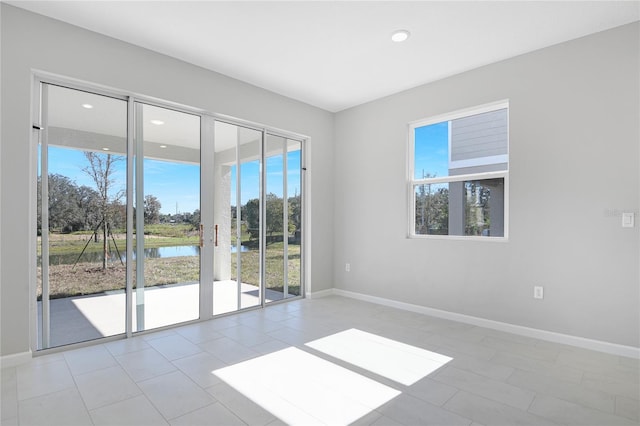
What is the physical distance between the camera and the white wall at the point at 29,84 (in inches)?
101

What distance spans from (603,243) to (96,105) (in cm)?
479

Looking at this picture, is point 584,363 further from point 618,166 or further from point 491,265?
point 618,166

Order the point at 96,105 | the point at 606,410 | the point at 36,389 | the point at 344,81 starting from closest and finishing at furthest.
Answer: the point at 606,410, the point at 36,389, the point at 96,105, the point at 344,81

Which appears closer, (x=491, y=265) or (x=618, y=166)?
(x=618, y=166)

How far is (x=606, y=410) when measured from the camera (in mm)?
2010

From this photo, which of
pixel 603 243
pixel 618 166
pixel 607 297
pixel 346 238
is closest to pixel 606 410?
pixel 607 297

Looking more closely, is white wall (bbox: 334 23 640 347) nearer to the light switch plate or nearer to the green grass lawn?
the light switch plate

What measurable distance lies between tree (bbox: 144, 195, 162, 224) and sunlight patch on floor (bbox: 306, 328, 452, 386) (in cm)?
202

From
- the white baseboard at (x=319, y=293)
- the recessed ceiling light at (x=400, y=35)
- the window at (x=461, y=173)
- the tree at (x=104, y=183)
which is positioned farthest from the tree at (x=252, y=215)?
the recessed ceiling light at (x=400, y=35)

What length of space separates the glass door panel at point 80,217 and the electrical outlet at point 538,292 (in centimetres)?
405

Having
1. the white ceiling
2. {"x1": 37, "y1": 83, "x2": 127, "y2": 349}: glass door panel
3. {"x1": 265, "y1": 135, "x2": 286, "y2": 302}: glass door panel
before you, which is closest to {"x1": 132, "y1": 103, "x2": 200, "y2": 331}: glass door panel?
{"x1": 37, "y1": 83, "x2": 127, "y2": 349}: glass door panel

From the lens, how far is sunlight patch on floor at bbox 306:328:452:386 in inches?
98.8

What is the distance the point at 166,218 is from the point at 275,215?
1461 mm

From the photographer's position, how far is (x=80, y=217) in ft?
9.88
